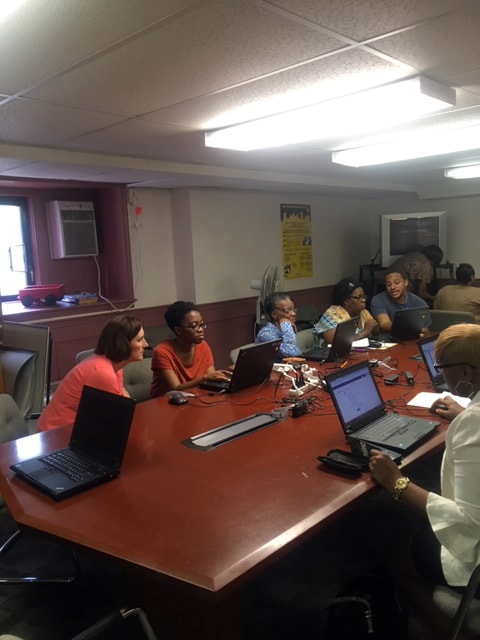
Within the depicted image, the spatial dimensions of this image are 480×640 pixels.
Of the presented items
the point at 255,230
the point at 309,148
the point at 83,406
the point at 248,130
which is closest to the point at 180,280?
the point at 255,230

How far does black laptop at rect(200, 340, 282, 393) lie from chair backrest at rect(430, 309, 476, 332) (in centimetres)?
217

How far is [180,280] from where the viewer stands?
5223 mm

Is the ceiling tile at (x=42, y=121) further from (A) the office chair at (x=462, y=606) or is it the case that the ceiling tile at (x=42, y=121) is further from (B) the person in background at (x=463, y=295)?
(B) the person in background at (x=463, y=295)

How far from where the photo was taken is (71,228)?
14.8ft

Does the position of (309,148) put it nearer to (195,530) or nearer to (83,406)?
(83,406)

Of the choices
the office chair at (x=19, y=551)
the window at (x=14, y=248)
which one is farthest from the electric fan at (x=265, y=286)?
the office chair at (x=19, y=551)

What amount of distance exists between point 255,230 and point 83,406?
13.4 ft

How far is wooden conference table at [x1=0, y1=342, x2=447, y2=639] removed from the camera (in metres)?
1.27

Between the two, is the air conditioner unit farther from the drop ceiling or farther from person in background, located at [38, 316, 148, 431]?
person in background, located at [38, 316, 148, 431]

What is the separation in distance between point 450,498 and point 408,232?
18.4ft

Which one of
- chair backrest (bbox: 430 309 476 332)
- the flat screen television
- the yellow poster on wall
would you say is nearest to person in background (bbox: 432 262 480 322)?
chair backrest (bbox: 430 309 476 332)

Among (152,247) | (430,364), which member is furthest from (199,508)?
(152,247)

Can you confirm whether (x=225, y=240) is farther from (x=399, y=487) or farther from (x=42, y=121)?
(x=399, y=487)

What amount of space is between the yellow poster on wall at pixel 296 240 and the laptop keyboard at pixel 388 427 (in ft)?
13.3
